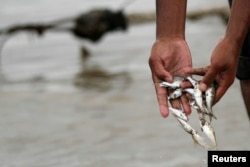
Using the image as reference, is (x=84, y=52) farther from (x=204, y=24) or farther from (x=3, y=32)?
Result: (x=204, y=24)

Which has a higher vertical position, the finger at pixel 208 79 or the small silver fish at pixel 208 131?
the finger at pixel 208 79

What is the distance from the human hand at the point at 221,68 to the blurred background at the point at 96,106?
1560mm

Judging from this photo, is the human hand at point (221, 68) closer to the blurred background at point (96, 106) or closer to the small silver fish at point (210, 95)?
the small silver fish at point (210, 95)

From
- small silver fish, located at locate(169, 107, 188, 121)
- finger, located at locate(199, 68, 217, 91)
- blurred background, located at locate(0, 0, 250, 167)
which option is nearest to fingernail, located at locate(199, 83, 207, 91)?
finger, located at locate(199, 68, 217, 91)

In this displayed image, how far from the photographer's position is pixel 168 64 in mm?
2352

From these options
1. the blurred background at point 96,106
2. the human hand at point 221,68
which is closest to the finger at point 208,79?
the human hand at point 221,68

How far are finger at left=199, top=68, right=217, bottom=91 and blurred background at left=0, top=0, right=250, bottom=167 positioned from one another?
1576mm

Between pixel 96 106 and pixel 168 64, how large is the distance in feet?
10.2

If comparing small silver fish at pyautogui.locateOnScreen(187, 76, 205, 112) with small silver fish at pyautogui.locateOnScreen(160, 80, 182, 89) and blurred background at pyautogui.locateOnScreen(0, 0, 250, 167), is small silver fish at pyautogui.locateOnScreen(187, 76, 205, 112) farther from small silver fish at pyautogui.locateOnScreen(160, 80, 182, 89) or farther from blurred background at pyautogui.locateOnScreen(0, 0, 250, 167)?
blurred background at pyautogui.locateOnScreen(0, 0, 250, 167)

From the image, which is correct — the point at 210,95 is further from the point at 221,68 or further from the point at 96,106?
the point at 96,106

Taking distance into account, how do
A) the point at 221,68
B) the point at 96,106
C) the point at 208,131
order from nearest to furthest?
1. the point at 221,68
2. the point at 208,131
3. the point at 96,106

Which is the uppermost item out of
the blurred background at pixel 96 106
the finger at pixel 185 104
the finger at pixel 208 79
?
the finger at pixel 208 79

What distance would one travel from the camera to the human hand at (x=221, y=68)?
2215mm

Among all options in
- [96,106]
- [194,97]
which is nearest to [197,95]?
[194,97]
